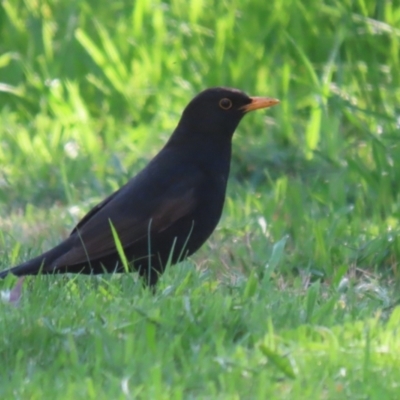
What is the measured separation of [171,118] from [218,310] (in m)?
3.57

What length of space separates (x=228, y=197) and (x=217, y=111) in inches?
43.0

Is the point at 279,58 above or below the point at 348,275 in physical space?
above

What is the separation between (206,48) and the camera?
7.30 m

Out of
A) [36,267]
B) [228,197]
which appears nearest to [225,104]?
[228,197]

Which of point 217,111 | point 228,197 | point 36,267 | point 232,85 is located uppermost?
point 217,111

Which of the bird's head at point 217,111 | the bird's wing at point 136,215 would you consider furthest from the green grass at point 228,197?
the bird's head at point 217,111

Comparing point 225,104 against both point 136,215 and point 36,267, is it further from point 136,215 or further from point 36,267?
point 36,267

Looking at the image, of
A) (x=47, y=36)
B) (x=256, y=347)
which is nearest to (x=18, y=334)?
(x=256, y=347)

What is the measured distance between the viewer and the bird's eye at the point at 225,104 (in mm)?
4828

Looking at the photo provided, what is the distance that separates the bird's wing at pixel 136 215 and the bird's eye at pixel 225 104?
1.49 feet

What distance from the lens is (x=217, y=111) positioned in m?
4.80

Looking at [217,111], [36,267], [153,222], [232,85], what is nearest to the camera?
[36,267]

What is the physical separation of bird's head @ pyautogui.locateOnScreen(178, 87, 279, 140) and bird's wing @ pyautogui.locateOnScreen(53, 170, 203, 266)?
12.1 inches

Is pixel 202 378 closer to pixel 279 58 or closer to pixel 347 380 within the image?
pixel 347 380
